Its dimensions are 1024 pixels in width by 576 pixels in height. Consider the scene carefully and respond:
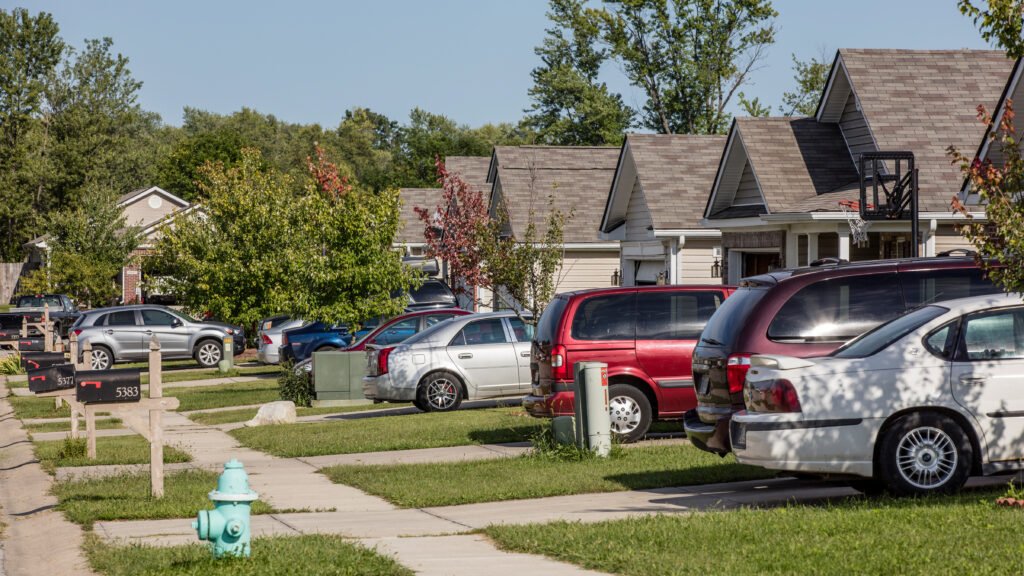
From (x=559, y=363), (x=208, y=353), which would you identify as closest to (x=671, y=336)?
(x=559, y=363)

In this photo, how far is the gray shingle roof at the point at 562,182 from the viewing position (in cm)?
3538

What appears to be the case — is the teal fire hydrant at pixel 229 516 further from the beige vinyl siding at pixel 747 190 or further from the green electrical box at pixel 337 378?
the beige vinyl siding at pixel 747 190

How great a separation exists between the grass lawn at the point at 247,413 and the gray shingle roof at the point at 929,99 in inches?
398

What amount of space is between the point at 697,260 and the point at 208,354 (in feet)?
51.1

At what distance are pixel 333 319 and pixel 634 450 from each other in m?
12.3

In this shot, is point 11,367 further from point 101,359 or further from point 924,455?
point 924,455

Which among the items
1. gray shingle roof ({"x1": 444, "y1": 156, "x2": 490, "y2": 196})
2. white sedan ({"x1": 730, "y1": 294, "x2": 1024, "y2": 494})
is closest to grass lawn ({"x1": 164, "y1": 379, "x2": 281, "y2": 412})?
white sedan ({"x1": 730, "y1": 294, "x2": 1024, "y2": 494})

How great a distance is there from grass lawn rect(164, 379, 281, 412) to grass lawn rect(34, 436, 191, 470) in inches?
254

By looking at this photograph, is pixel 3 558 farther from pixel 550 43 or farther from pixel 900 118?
pixel 550 43

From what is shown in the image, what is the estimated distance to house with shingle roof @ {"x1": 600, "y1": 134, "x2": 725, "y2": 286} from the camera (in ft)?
94.6

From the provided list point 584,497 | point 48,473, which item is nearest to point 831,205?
point 584,497

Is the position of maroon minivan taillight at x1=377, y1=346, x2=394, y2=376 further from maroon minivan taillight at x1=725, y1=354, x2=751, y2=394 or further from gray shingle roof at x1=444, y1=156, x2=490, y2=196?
gray shingle roof at x1=444, y1=156, x2=490, y2=196

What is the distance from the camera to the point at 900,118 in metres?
23.3

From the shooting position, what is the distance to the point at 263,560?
8148mm
